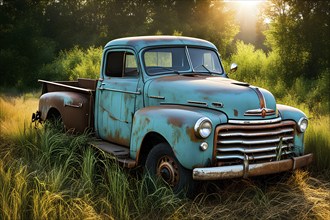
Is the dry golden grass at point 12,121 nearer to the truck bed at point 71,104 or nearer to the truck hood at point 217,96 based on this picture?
the truck bed at point 71,104

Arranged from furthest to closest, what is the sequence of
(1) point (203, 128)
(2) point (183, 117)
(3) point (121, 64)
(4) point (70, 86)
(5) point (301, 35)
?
(5) point (301, 35), (4) point (70, 86), (3) point (121, 64), (2) point (183, 117), (1) point (203, 128)

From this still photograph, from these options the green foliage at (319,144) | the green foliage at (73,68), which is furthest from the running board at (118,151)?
the green foliage at (73,68)

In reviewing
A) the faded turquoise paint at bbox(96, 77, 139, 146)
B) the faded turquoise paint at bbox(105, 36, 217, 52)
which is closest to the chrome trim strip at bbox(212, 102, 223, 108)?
the faded turquoise paint at bbox(96, 77, 139, 146)

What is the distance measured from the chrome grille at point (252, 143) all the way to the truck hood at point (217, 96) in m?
0.13

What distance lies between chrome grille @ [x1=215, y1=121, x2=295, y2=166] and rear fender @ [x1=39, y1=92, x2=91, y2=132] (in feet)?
8.10

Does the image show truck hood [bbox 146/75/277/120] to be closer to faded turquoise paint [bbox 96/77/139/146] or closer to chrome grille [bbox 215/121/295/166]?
chrome grille [bbox 215/121/295/166]

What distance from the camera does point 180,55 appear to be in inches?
211

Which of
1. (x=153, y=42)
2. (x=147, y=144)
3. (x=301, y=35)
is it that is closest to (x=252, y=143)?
(x=147, y=144)

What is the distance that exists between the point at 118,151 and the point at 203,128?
Answer: 146cm

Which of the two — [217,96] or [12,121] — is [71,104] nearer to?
[12,121]

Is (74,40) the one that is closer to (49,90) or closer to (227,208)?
(49,90)

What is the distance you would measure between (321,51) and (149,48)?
37.7 ft

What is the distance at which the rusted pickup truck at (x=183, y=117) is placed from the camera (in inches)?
159

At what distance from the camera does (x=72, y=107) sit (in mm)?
6145
